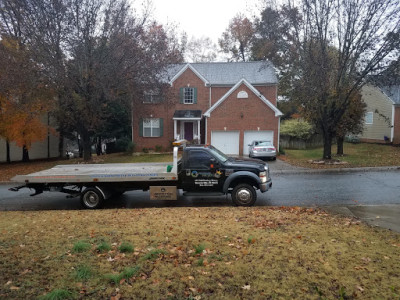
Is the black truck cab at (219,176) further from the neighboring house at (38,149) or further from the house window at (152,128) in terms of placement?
the neighboring house at (38,149)

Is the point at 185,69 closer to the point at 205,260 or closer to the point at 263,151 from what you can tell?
the point at 263,151

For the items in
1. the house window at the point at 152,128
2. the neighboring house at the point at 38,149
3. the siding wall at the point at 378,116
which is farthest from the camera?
the siding wall at the point at 378,116

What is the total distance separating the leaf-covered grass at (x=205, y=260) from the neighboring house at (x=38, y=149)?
74.8 ft

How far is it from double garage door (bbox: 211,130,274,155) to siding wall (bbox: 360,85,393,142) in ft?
41.8

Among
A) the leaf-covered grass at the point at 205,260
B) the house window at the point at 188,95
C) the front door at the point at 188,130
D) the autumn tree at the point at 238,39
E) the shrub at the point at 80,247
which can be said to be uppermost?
the autumn tree at the point at 238,39

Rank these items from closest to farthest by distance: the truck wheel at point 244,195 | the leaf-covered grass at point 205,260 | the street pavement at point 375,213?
1. the leaf-covered grass at point 205,260
2. the street pavement at point 375,213
3. the truck wheel at point 244,195

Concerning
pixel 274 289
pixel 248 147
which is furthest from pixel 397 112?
pixel 274 289

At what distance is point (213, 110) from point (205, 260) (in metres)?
20.9

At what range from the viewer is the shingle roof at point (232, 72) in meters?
28.0

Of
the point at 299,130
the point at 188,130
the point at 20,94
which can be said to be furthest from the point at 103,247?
the point at 299,130

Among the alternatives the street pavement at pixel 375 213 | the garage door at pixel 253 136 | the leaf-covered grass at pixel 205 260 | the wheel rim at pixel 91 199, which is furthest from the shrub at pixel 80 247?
the garage door at pixel 253 136

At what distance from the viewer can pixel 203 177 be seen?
9.41m

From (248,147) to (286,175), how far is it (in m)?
9.12

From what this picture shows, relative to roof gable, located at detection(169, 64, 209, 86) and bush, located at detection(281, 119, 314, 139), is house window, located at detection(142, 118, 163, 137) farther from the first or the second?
bush, located at detection(281, 119, 314, 139)
